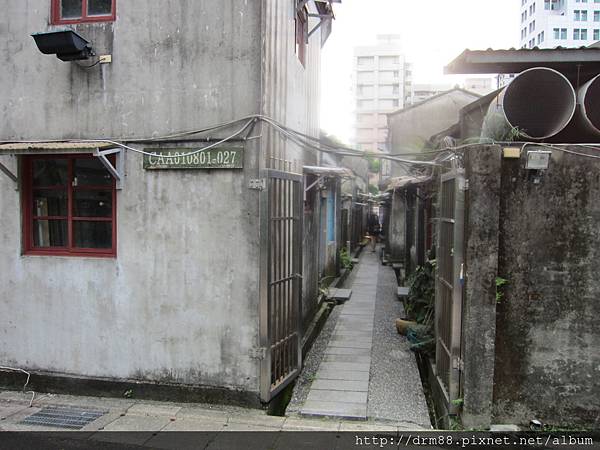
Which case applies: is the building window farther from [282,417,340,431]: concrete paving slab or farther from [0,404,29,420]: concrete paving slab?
Answer: [0,404,29,420]: concrete paving slab

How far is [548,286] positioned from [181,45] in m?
5.06

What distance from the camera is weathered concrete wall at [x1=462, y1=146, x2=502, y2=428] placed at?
5.10 metres

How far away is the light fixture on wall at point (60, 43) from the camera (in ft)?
18.7

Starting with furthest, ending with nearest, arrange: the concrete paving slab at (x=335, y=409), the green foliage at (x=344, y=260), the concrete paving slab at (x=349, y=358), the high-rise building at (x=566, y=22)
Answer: the high-rise building at (x=566, y=22), the green foliage at (x=344, y=260), the concrete paving slab at (x=349, y=358), the concrete paving slab at (x=335, y=409)

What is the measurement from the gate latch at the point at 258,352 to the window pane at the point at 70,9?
15.8 feet

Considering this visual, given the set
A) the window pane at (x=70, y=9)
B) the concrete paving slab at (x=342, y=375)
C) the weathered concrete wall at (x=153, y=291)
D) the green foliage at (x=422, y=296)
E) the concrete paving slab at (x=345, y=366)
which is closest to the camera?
the weathered concrete wall at (x=153, y=291)

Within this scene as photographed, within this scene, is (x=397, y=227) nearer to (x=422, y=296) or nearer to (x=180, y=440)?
(x=422, y=296)

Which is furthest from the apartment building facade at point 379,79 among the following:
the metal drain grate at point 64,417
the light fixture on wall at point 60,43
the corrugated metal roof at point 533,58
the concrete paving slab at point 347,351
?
the metal drain grate at point 64,417

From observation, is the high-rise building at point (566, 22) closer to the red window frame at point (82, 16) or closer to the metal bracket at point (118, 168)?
the red window frame at point (82, 16)

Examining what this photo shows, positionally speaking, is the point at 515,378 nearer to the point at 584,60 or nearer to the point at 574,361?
the point at 574,361

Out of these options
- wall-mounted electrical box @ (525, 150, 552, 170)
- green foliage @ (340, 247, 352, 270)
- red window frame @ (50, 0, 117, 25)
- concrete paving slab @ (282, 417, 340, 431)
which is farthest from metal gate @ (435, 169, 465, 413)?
green foliage @ (340, 247, 352, 270)

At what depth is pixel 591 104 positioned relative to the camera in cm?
545

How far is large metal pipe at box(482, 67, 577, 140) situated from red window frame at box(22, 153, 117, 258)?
482cm

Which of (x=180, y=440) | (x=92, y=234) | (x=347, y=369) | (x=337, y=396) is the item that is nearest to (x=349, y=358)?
(x=347, y=369)
